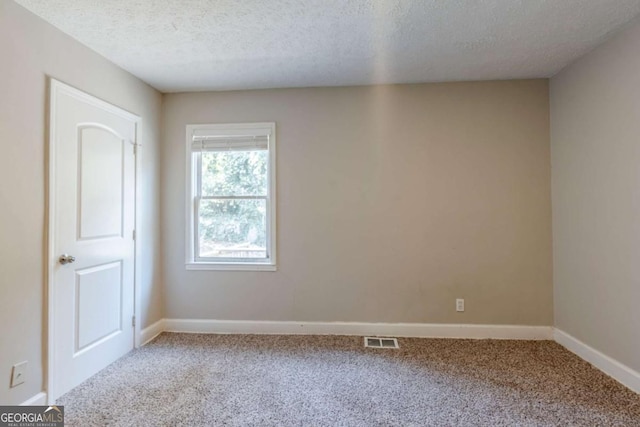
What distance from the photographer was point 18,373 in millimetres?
1845

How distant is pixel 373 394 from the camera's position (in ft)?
6.95

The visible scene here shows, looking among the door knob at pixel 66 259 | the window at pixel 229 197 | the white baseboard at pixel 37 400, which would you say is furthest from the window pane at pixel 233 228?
the white baseboard at pixel 37 400

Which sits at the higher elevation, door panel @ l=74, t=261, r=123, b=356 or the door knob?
the door knob

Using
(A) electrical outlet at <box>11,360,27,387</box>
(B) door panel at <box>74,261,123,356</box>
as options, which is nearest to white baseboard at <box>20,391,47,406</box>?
(A) electrical outlet at <box>11,360,27,387</box>

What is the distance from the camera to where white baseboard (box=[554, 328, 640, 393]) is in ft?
7.00

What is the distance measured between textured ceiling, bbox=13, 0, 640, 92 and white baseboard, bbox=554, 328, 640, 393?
237cm

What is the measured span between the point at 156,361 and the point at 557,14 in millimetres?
3889

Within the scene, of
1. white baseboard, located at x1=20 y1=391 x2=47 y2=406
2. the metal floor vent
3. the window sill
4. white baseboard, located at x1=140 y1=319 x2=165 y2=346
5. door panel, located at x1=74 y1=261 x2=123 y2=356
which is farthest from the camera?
the window sill

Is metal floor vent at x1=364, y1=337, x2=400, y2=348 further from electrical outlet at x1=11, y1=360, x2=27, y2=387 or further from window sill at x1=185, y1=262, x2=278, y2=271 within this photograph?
electrical outlet at x1=11, y1=360, x2=27, y2=387

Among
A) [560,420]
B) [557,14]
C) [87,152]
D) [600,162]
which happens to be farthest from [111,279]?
[600,162]

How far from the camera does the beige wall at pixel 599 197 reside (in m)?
2.14

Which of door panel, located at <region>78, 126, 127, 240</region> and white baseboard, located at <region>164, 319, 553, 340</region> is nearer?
door panel, located at <region>78, 126, 127, 240</region>

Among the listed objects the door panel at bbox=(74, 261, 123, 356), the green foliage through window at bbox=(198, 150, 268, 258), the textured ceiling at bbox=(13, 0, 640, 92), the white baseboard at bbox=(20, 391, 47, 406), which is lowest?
the white baseboard at bbox=(20, 391, 47, 406)

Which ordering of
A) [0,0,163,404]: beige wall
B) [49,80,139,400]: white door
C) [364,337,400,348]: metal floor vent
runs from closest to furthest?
[0,0,163,404]: beige wall < [49,80,139,400]: white door < [364,337,400,348]: metal floor vent
